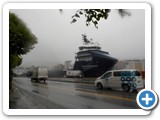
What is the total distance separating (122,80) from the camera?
4.88 m

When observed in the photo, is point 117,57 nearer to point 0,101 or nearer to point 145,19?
point 145,19

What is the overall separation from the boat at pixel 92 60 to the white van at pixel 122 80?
0.36 feet

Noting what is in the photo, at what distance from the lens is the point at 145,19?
4.47m

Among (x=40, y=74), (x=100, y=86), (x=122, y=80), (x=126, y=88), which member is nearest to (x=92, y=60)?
(x=100, y=86)

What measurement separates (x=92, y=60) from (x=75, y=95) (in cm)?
67

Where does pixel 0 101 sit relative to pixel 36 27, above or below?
below

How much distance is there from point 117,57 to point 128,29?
50cm

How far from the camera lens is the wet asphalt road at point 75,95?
4.50 metres

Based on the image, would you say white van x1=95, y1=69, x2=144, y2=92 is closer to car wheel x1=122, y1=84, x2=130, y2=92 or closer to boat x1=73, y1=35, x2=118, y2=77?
car wheel x1=122, y1=84, x2=130, y2=92

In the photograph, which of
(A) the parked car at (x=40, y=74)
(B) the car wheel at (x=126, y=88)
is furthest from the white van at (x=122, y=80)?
(A) the parked car at (x=40, y=74)

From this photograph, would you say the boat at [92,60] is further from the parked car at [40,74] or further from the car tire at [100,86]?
the parked car at [40,74]

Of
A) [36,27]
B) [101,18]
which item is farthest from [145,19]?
[36,27]

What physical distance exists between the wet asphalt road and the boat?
10.3 inches
